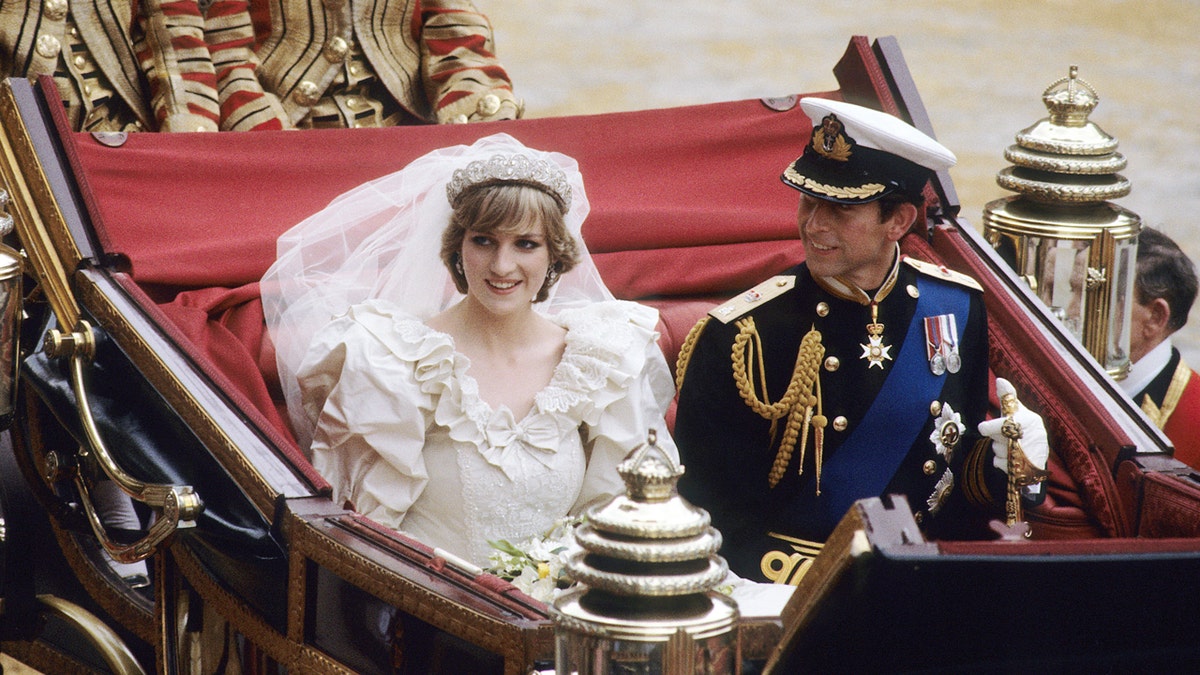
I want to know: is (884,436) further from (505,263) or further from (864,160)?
(505,263)

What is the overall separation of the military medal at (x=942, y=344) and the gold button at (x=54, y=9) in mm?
1946

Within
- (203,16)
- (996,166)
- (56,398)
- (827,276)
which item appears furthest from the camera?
(996,166)

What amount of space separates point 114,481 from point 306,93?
4.79ft

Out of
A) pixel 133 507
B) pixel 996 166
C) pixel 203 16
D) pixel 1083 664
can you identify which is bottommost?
pixel 1083 664

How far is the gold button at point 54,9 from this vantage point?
134 inches

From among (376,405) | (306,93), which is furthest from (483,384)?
(306,93)

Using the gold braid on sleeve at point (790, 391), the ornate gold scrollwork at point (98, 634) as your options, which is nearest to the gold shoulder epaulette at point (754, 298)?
the gold braid on sleeve at point (790, 391)

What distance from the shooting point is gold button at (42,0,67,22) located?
3.41 metres

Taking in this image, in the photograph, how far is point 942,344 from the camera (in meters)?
2.56

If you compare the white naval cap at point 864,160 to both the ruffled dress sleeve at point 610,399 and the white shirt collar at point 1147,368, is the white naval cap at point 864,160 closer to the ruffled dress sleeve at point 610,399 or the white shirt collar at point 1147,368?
the ruffled dress sleeve at point 610,399

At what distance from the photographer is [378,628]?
2.05 metres

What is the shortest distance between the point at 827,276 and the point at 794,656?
1.03 m

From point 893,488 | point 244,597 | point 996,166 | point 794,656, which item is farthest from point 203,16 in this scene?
point 996,166

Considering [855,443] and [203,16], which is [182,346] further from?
[203,16]
